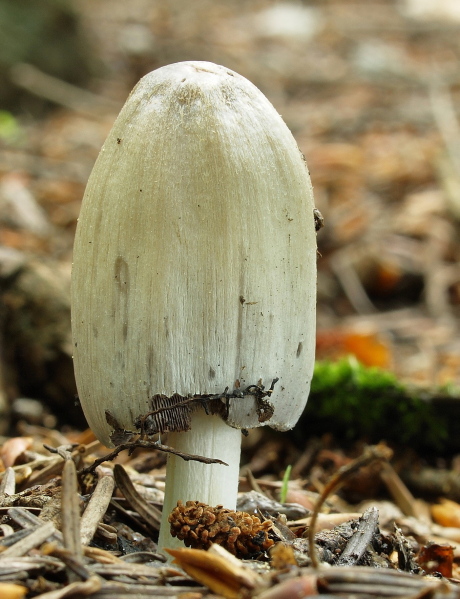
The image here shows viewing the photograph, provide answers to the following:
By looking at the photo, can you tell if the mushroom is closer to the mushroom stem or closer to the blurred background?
the mushroom stem

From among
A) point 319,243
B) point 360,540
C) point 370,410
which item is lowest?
point 360,540

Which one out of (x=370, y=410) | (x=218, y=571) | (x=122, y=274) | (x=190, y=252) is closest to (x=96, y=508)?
(x=218, y=571)

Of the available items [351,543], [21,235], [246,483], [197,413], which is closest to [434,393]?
[246,483]

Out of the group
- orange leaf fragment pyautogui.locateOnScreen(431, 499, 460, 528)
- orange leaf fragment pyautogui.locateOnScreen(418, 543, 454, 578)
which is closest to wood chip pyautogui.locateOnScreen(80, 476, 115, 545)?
orange leaf fragment pyautogui.locateOnScreen(418, 543, 454, 578)

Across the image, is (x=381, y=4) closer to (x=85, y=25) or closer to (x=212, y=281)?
(x=85, y=25)

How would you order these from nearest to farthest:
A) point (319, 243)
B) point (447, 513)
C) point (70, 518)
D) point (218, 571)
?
point (218, 571) → point (70, 518) → point (447, 513) → point (319, 243)

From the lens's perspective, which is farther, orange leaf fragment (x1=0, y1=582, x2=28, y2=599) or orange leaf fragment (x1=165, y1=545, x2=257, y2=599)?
orange leaf fragment (x1=165, y1=545, x2=257, y2=599)

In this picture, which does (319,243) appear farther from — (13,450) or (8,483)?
(8,483)
